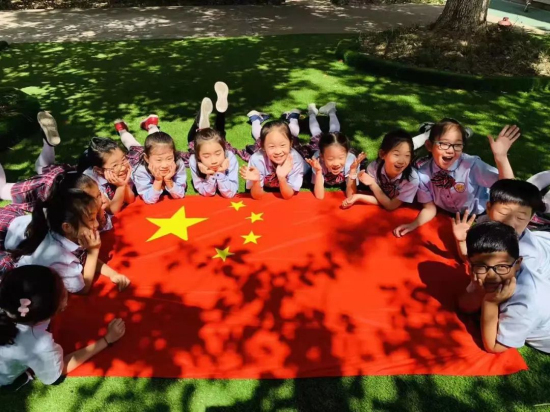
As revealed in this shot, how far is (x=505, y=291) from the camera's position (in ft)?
9.44

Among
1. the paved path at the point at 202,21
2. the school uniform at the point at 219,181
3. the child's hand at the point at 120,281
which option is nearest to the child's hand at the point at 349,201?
the school uniform at the point at 219,181

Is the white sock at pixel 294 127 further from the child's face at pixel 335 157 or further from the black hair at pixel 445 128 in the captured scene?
the black hair at pixel 445 128

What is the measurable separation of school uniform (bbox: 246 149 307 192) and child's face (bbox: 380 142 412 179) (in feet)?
3.33

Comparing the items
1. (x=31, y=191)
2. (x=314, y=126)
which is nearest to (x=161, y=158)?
(x=31, y=191)

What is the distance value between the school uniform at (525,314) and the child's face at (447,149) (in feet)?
4.78

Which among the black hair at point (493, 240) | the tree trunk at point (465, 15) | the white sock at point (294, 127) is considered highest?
the tree trunk at point (465, 15)

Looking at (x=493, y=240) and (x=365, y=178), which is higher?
(x=493, y=240)

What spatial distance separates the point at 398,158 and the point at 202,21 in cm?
1140

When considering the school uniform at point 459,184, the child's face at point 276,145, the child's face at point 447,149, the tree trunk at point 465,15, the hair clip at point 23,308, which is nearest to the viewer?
the hair clip at point 23,308

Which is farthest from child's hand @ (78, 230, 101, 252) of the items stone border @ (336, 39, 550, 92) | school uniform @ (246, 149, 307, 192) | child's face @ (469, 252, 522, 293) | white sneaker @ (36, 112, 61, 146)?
stone border @ (336, 39, 550, 92)

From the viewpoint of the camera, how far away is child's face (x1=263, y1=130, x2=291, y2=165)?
465 cm

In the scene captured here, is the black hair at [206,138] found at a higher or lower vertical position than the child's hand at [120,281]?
higher

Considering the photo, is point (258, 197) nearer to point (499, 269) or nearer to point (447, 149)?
point (447, 149)

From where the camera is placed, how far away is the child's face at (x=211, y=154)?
4676mm
